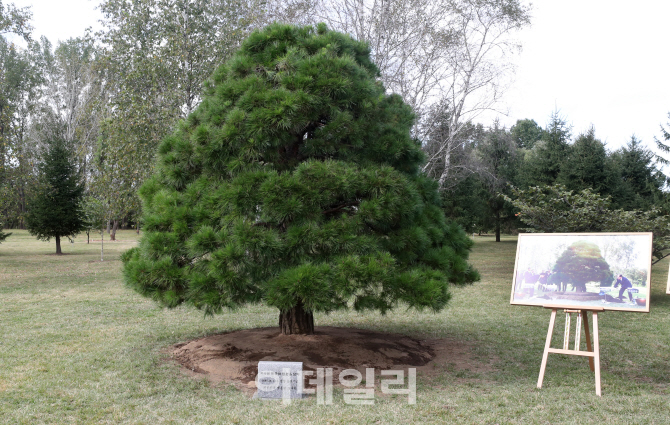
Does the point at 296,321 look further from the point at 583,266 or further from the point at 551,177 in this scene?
the point at 551,177

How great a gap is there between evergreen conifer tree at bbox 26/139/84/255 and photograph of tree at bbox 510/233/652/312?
69.3ft

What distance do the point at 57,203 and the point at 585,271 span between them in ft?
76.1

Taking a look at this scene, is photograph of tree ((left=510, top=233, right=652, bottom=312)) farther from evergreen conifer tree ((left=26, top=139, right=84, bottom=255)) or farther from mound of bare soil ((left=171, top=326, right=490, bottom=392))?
evergreen conifer tree ((left=26, top=139, right=84, bottom=255))

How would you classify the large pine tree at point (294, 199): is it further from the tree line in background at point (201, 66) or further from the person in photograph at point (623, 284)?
the tree line in background at point (201, 66)

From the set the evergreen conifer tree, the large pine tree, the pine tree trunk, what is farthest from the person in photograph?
the evergreen conifer tree

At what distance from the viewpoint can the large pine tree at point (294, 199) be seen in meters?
4.82

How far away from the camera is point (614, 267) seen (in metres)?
4.91

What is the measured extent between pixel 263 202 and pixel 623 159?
1116 inches

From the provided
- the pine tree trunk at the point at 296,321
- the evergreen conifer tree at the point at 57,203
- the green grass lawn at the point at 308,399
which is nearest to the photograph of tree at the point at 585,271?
the green grass lawn at the point at 308,399

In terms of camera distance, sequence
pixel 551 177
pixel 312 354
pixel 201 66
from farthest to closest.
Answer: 1. pixel 551 177
2. pixel 201 66
3. pixel 312 354

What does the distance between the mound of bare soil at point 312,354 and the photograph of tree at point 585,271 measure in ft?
4.08

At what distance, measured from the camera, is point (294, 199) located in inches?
191

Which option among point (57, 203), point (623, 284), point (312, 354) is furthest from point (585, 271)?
point (57, 203)

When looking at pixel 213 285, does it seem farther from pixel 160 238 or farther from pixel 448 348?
pixel 448 348
